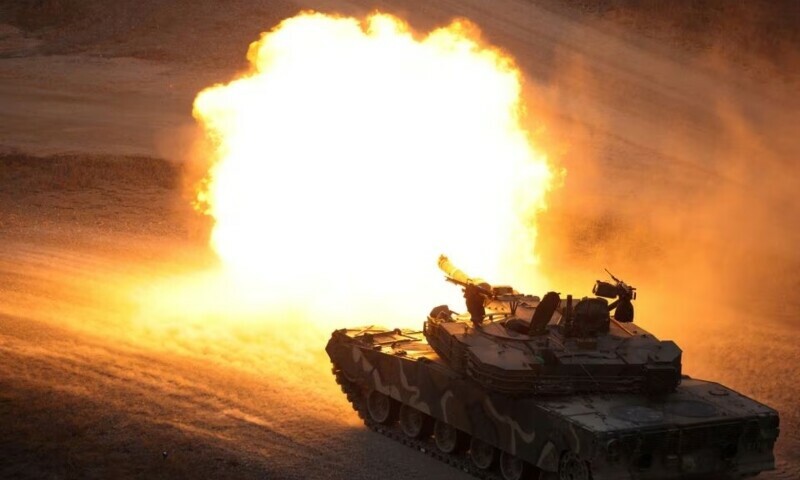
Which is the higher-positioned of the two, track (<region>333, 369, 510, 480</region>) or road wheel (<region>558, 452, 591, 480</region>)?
track (<region>333, 369, 510, 480</region>)

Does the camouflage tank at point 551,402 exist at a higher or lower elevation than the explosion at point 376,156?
lower

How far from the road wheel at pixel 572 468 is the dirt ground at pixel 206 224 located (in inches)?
93.0

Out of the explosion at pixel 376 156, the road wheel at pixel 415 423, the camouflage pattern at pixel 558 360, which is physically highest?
the explosion at pixel 376 156

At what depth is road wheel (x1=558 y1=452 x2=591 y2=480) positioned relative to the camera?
1583 cm

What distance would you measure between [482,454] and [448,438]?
2.67ft

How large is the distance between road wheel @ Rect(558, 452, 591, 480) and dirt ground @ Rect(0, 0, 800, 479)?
2363 mm

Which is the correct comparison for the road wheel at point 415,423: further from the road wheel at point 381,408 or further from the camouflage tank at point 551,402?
the road wheel at point 381,408

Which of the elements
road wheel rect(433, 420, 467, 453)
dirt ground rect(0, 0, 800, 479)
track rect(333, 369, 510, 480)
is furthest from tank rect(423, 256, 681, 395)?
dirt ground rect(0, 0, 800, 479)

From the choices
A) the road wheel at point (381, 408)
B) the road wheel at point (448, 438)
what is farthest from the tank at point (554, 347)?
the road wheel at point (381, 408)

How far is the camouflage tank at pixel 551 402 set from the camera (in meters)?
16.1

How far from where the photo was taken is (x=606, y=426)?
51.9 feet

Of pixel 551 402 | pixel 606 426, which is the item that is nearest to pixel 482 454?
pixel 551 402

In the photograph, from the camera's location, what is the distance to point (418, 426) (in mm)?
19391

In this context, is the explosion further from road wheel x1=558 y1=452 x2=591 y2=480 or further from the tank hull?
road wheel x1=558 y1=452 x2=591 y2=480
